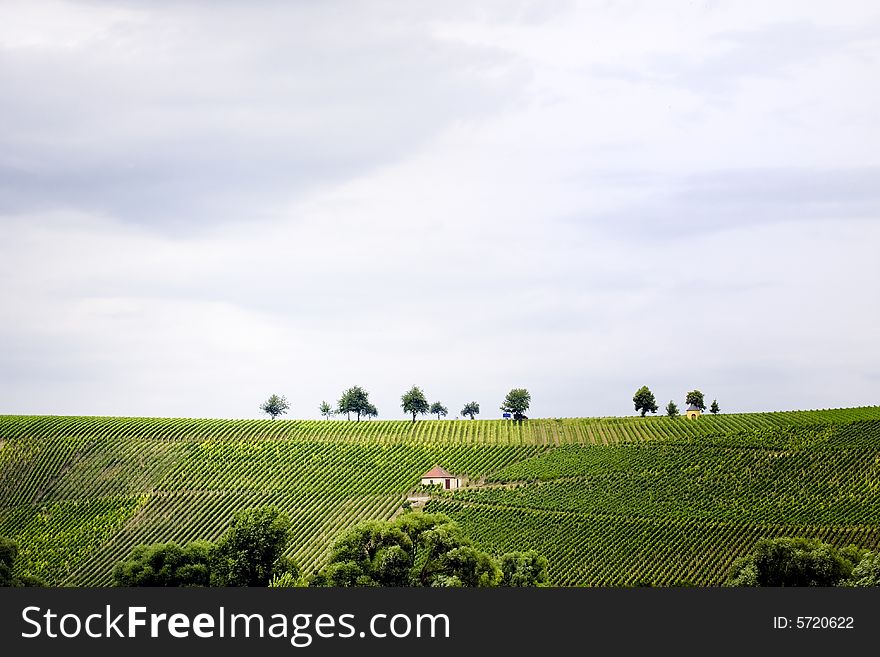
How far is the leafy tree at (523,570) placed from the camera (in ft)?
296

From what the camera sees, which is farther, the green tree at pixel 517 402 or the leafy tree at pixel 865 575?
the green tree at pixel 517 402

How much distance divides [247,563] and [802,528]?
202 feet

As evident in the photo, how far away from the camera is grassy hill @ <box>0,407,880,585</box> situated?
4643 inches

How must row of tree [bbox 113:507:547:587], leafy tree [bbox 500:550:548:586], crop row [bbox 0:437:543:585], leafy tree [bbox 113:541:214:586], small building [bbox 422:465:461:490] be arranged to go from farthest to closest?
small building [bbox 422:465:461:490], crop row [bbox 0:437:543:585], leafy tree [bbox 500:550:548:586], leafy tree [bbox 113:541:214:586], row of tree [bbox 113:507:547:587]

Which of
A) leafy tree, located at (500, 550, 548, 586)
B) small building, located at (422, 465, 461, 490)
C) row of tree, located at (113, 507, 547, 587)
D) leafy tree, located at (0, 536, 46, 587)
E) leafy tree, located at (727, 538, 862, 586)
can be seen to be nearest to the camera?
row of tree, located at (113, 507, 547, 587)

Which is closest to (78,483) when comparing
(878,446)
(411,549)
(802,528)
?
(411,549)

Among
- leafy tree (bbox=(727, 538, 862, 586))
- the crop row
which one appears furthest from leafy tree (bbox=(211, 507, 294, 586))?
leafy tree (bbox=(727, 538, 862, 586))

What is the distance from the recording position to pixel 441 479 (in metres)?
142

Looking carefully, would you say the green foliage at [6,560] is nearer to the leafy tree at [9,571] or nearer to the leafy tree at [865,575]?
the leafy tree at [9,571]

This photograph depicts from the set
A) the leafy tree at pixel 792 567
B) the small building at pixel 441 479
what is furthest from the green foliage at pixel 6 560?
the small building at pixel 441 479

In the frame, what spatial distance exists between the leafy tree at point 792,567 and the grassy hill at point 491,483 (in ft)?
48.6

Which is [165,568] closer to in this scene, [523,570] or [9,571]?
[9,571]

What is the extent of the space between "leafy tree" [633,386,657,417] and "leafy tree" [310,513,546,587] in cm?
10512

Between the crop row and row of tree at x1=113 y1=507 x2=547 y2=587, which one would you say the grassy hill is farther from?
row of tree at x1=113 y1=507 x2=547 y2=587
